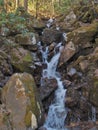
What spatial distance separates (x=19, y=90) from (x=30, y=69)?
3895 millimetres

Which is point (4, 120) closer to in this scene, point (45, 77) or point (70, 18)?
point (45, 77)

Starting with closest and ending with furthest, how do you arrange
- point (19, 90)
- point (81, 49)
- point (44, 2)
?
point (19, 90) < point (81, 49) < point (44, 2)

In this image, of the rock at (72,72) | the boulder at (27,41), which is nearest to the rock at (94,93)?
the rock at (72,72)

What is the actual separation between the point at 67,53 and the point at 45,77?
1.84 meters

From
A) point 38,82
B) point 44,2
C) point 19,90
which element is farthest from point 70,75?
point 44,2

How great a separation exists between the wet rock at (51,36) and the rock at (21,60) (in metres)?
2.98

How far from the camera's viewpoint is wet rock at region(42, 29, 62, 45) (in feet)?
58.2

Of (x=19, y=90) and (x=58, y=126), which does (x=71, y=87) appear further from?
(x=19, y=90)

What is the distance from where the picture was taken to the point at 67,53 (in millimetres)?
Answer: 15211

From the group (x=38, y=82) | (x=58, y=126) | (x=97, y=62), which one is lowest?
(x=58, y=126)

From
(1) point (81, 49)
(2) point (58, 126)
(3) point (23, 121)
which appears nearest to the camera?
(3) point (23, 121)

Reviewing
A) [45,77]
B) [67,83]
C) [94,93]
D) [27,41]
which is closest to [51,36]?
[27,41]

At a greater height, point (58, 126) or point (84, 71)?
point (84, 71)

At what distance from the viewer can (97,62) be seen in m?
13.8
